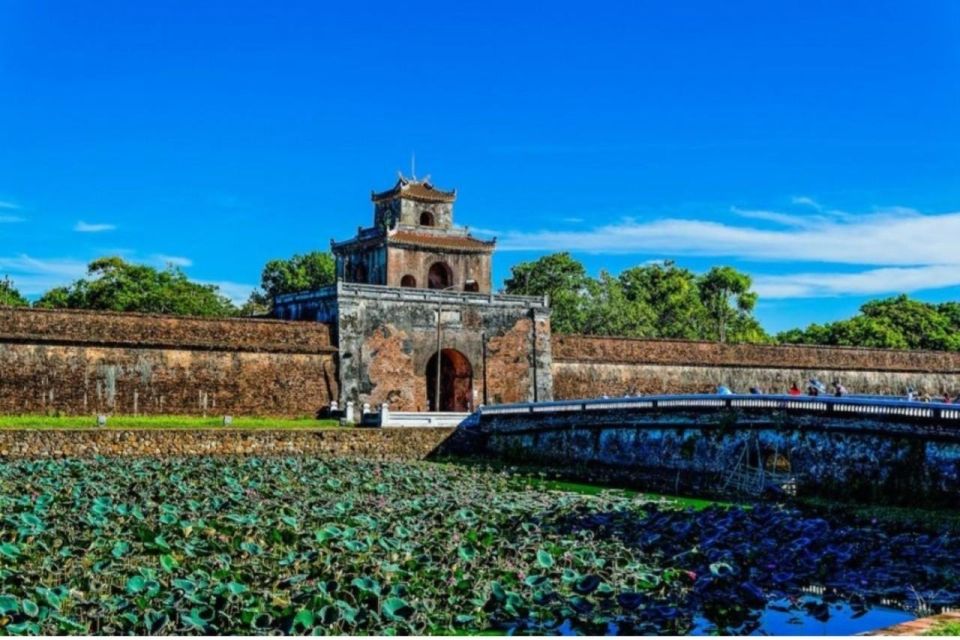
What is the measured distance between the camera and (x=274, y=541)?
44.1 feet

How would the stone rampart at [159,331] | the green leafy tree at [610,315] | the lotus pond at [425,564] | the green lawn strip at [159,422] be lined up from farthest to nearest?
the green leafy tree at [610,315] < the stone rampart at [159,331] < the green lawn strip at [159,422] < the lotus pond at [425,564]

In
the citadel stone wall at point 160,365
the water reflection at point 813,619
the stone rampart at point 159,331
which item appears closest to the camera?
the water reflection at point 813,619

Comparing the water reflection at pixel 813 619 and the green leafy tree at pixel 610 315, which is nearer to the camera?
the water reflection at pixel 813 619

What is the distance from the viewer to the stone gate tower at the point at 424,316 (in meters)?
34.9

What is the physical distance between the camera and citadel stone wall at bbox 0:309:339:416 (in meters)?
29.5

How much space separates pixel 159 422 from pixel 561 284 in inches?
1118

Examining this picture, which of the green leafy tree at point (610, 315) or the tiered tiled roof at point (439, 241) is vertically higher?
the tiered tiled roof at point (439, 241)

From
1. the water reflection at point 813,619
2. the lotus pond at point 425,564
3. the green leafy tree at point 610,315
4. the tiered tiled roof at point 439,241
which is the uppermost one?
the tiered tiled roof at point 439,241

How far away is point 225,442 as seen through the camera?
26609mm

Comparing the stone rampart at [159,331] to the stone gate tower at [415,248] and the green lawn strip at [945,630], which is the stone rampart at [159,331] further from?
the green lawn strip at [945,630]

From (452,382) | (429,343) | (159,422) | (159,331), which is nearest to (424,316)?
(429,343)

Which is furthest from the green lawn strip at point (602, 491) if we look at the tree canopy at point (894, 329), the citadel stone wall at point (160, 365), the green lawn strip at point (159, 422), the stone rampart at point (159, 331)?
the tree canopy at point (894, 329)

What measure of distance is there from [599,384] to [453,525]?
23.8 metres

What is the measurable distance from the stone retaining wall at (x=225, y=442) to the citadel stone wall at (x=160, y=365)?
5086mm
